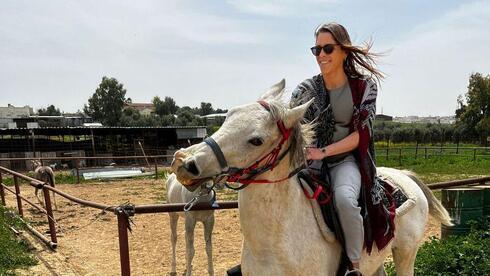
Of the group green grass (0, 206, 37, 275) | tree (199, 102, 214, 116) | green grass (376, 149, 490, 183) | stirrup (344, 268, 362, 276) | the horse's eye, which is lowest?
green grass (376, 149, 490, 183)

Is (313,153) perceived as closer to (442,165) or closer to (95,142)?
(442,165)

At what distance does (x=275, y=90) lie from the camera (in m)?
2.27

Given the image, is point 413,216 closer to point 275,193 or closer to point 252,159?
point 275,193

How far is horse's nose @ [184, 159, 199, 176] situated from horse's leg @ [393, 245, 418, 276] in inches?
76.7

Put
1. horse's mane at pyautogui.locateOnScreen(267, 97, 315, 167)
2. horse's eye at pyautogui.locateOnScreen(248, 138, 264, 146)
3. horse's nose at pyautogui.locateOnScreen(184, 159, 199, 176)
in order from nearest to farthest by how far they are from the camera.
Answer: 1. horse's nose at pyautogui.locateOnScreen(184, 159, 199, 176)
2. horse's eye at pyautogui.locateOnScreen(248, 138, 264, 146)
3. horse's mane at pyautogui.locateOnScreen(267, 97, 315, 167)

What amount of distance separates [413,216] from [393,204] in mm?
377

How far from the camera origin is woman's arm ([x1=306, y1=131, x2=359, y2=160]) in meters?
2.17

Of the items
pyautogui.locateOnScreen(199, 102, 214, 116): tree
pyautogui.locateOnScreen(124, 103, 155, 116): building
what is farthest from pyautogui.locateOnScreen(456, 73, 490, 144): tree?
pyautogui.locateOnScreen(199, 102, 214, 116): tree

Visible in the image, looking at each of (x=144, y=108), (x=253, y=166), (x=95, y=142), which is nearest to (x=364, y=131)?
(x=253, y=166)

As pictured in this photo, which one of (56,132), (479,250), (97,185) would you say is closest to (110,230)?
(479,250)

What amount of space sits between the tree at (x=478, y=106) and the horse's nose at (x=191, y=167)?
130 feet

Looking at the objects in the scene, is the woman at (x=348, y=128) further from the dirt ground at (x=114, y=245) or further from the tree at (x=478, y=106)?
the tree at (x=478, y=106)

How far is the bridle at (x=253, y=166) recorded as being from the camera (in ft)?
5.99

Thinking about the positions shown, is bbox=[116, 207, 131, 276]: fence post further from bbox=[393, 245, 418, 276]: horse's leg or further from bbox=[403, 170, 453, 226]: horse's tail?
bbox=[403, 170, 453, 226]: horse's tail
